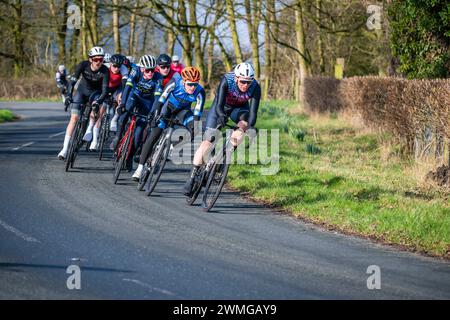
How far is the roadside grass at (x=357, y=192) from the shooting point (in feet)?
35.5

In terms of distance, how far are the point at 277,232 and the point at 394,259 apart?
1.82 meters

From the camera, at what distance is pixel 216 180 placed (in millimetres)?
12516

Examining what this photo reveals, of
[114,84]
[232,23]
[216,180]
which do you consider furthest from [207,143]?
[232,23]

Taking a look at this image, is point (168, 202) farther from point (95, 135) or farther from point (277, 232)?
point (95, 135)

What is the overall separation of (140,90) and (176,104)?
2349 millimetres

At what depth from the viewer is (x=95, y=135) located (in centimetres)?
1806

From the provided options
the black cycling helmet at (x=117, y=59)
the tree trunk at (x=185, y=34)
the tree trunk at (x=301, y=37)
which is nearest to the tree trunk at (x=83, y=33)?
the tree trunk at (x=185, y=34)

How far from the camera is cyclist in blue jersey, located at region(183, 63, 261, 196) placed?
39.8 feet

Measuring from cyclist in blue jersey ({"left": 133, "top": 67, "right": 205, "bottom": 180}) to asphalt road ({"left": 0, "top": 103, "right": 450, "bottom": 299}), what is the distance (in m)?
0.94

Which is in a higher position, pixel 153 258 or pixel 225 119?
pixel 225 119

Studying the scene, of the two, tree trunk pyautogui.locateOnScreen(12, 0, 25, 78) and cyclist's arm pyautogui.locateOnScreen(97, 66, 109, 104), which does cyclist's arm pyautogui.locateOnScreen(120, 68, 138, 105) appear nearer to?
Result: cyclist's arm pyautogui.locateOnScreen(97, 66, 109, 104)

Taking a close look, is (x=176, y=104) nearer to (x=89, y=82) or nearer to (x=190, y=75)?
(x=190, y=75)

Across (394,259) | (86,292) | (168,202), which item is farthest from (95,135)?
(86,292)
